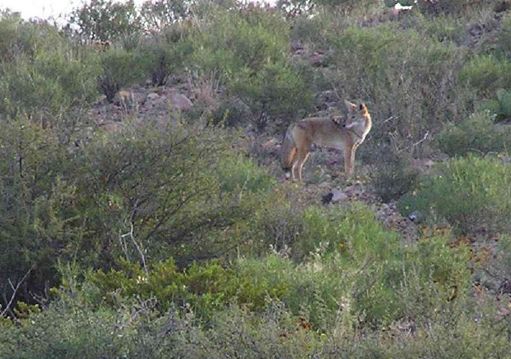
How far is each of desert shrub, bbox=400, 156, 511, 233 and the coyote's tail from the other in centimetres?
269

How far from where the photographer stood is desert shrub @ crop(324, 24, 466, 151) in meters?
17.9

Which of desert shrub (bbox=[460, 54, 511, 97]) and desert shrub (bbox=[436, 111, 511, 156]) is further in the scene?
desert shrub (bbox=[460, 54, 511, 97])

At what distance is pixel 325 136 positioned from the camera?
1730 cm

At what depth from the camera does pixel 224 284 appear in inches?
363

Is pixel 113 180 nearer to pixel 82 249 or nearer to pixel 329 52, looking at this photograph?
pixel 82 249

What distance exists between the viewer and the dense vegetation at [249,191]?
287 inches

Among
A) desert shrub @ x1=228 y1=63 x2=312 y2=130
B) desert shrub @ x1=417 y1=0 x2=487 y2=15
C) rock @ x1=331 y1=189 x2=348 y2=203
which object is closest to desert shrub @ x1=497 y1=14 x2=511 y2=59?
desert shrub @ x1=417 y1=0 x2=487 y2=15

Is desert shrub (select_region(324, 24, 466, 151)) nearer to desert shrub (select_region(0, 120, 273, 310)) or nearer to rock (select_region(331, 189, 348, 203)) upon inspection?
rock (select_region(331, 189, 348, 203))

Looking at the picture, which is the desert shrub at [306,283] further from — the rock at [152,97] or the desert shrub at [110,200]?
the rock at [152,97]

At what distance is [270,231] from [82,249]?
1892 mm

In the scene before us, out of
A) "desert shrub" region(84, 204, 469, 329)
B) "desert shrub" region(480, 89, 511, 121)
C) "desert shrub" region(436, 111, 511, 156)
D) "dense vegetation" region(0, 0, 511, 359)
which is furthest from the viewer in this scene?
"desert shrub" region(480, 89, 511, 121)

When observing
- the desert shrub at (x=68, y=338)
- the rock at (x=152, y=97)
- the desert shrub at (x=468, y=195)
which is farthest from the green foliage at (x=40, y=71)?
the desert shrub at (x=68, y=338)

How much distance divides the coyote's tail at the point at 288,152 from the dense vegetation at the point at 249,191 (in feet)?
1.93

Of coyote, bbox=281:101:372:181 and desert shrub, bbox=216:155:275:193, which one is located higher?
desert shrub, bbox=216:155:275:193
